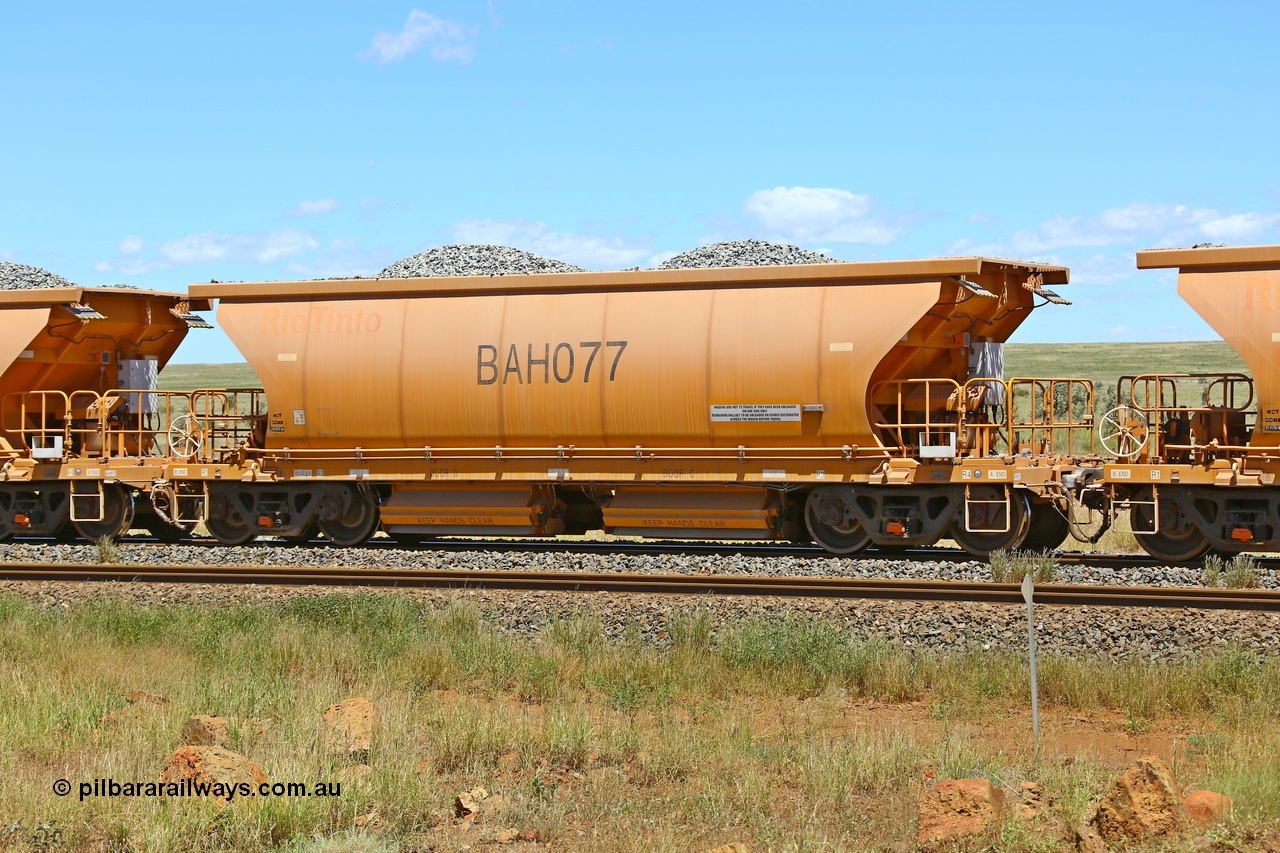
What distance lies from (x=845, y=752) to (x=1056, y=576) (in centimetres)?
646

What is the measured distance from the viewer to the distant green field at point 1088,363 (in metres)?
57.7

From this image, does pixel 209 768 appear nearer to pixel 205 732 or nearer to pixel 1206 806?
pixel 205 732

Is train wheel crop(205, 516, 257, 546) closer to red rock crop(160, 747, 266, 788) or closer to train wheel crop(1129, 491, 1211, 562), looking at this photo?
red rock crop(160, 747, 266, 788)

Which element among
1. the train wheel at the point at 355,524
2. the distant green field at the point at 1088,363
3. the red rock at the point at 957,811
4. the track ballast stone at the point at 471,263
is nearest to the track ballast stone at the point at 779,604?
the train wheel at the point at 355,524

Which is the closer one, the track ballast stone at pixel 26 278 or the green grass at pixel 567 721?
the green grass at pixel 567 721

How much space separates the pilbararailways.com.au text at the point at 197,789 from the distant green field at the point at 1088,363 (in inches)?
1703

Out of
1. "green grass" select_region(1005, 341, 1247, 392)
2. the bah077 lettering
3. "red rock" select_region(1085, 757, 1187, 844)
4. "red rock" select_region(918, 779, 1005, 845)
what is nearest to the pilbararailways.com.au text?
"red rock" select_region(918, 779, 1005, 845)

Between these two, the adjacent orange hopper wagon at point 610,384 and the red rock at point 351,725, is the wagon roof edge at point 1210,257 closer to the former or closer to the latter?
the adjacent orange hopper wagon at point 610,384

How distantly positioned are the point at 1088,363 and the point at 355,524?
53.8 meters

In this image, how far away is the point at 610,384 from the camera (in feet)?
54.2

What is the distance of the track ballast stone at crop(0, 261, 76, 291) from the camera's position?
2414 centimetres

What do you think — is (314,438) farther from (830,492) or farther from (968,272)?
(968,272)

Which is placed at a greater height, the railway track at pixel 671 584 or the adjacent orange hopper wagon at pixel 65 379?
the adjacent orange hopper wagon at pixel 65 379

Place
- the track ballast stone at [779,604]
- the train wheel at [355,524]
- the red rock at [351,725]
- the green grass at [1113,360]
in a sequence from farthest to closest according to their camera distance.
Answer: the green grass at [1113,360] < the train wheel at [355,524] < the track ballast stone at [779,604] < the red rock at [351,725]
